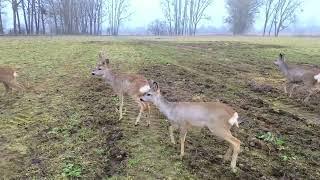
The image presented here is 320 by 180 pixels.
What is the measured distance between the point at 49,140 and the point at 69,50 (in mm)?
16637

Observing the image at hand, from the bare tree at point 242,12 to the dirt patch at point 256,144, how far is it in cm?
7676

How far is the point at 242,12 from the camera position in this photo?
8706 cm

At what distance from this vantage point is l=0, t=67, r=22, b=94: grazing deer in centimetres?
1284

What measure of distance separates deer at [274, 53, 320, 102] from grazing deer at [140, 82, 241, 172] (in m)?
5.65

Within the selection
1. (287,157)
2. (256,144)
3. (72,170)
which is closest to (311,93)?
(256,144)

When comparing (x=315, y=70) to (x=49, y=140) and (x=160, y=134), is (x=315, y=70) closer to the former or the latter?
(x=160, y=134)

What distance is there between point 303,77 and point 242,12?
251ft

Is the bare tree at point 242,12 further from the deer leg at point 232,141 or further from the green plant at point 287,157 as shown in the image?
the deer leg at point 232,141

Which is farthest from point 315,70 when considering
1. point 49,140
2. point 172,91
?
point 49,140

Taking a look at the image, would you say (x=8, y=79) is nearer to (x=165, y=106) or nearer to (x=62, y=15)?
(x=165, y=106)

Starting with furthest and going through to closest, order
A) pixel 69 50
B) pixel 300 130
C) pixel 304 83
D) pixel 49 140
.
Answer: pixel 69 50
pixel 304 83
pixel 300 130
pixel 49 140

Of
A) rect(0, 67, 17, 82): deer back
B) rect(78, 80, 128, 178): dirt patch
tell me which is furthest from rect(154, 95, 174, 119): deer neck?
rect(0, 67, 17, 82): deer back

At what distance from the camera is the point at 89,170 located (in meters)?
7.11

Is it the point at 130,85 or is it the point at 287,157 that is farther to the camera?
the point at 130,85
